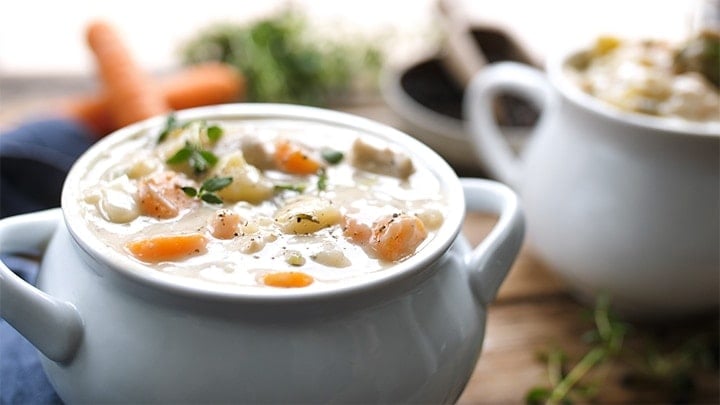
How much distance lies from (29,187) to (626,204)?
38.4 inches

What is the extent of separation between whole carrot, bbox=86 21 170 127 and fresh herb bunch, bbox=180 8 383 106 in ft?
0.87

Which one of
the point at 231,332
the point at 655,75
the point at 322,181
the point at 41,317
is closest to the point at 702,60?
the point at 655,75

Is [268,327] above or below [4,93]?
above

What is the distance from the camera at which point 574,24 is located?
301 centimetres

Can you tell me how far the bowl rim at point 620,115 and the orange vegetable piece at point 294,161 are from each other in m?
0.54

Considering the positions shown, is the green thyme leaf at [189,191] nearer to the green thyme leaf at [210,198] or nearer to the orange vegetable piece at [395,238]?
the green thyme leaf at [210,198]

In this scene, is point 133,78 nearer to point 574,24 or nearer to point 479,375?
point 479,375

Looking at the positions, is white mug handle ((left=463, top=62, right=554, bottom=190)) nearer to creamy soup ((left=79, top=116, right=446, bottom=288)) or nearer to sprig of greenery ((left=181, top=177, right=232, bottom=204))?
creamy soup ((left=79, top=116, right=446, bottom=288))

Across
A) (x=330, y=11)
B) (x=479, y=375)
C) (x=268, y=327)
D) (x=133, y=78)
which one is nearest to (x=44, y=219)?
(x=268, y=327)

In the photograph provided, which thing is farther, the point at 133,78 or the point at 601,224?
the point at 133,78

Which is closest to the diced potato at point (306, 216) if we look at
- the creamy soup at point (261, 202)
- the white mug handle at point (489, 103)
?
the creamy soup at point (261, 202)

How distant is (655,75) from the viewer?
1458mm

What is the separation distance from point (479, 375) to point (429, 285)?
48cm

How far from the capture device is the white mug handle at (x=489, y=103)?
5.31 ft
